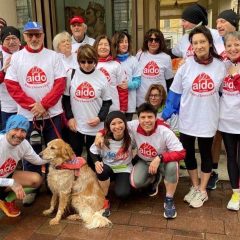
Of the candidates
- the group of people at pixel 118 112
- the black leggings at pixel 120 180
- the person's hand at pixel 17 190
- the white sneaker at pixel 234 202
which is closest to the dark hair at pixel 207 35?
the group of people at pixel 118 112

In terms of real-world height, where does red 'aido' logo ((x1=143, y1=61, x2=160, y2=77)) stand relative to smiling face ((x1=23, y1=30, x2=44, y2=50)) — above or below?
below

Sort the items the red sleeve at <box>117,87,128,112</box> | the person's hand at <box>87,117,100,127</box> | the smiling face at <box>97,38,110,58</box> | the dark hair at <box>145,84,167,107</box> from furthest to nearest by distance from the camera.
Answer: the red sleeve at <box>117,87,128,112</box> → the dark hair at <box>145,84,167,107</box> → the smiling face at <box>97,38,110,58</box> → the person's hand at <box>87,117,100,127</box>

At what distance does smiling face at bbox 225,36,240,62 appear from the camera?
11.4 feet

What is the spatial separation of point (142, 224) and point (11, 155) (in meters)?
1.52

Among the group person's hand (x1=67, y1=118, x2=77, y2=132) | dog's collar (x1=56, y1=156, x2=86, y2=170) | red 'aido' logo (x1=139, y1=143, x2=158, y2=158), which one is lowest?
dog's collar (x1=56, y1=156, x2=86, y2=170)

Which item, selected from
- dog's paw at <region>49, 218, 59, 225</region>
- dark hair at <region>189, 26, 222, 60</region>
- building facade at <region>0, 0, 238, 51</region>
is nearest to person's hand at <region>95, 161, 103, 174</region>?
dog's paw at <region>49, 218, 59, 225</region>

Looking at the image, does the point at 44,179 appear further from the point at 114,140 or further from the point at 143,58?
the point at 143,58

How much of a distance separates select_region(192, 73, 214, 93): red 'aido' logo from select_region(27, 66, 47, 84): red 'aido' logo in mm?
1666

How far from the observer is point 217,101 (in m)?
3.66

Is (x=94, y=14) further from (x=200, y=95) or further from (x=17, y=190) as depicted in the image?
(x=17, y=190)

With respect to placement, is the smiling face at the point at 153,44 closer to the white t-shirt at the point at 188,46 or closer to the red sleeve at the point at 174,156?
the white t-shirt at the point at 188,46

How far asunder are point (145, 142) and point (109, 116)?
50cm

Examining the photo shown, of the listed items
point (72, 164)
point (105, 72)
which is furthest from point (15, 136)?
point (105, 72)

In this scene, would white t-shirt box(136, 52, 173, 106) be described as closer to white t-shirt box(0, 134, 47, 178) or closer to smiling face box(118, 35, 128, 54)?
smiling face box(118, 35, 128, 54)
